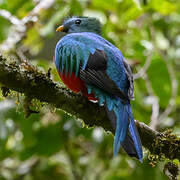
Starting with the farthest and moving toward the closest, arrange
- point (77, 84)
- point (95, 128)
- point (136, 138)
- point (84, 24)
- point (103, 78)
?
point (95, 128), point (84, 24), point (77, 84), point (103, 78), point (136, 138)

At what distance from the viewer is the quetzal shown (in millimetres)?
2205

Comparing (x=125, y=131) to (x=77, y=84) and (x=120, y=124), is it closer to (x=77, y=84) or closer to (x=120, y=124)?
(x=120, y=124)

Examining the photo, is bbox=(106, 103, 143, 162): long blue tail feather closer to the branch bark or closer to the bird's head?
the branch bark

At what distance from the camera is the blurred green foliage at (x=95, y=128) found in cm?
361

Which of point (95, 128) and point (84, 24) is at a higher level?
point (84, 24)

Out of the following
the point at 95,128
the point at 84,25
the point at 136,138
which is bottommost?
the point at 95,128

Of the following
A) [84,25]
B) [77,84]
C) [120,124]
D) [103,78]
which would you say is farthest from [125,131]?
[84,25]

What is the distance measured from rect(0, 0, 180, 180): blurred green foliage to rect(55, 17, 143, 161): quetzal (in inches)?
32.4

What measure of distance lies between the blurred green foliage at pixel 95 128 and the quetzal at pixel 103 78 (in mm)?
824

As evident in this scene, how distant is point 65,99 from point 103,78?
307 mm

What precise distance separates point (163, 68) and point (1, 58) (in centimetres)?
232

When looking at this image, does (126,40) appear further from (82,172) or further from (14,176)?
(14,176)

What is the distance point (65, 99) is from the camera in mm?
2230

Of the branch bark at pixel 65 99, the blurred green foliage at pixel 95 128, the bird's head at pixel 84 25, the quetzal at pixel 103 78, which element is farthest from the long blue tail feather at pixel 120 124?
the bird's head at pixel 84 25
